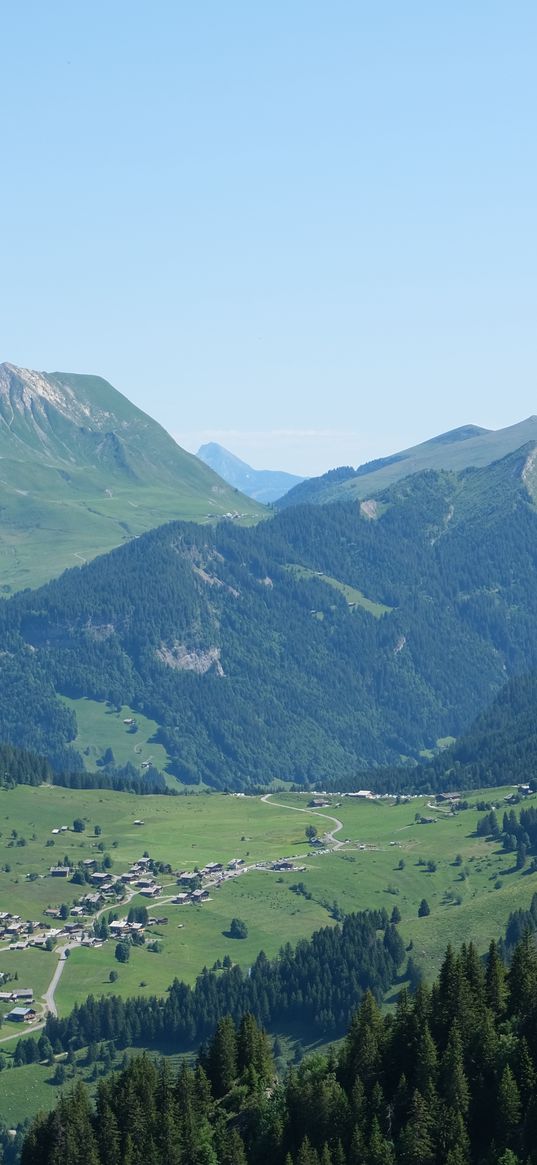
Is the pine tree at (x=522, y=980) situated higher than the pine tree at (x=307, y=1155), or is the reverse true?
the pine tree at (x=522, y=980)

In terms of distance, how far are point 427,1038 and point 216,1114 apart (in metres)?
23.4

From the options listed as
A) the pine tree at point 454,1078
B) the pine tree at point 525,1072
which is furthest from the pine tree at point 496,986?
the pine tree at point 525,1072

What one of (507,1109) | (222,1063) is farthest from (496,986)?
(222,1063)

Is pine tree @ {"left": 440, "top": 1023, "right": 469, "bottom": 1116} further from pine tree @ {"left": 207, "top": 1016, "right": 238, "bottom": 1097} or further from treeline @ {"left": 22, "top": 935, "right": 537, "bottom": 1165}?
pine tree @ {"left": 207, "top": 1016, "right": 238, "bottom": 1097}

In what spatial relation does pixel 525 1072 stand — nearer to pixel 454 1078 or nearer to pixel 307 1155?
pixel 454 1078

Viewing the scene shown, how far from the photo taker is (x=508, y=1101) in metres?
130

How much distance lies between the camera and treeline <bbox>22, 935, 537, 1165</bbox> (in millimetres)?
131375

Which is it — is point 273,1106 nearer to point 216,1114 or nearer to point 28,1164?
point 216,1114

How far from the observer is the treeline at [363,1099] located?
131 metres

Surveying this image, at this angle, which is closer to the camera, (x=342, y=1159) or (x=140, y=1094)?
(x=342, y=1159)

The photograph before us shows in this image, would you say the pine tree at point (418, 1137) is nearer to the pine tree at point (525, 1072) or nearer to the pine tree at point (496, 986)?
the pine tree at point (525, 1072)

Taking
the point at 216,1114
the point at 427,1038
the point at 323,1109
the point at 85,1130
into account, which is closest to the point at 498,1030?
the point at 427,1038

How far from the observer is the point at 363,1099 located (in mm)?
140000

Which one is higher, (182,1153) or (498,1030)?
(498,1030)
